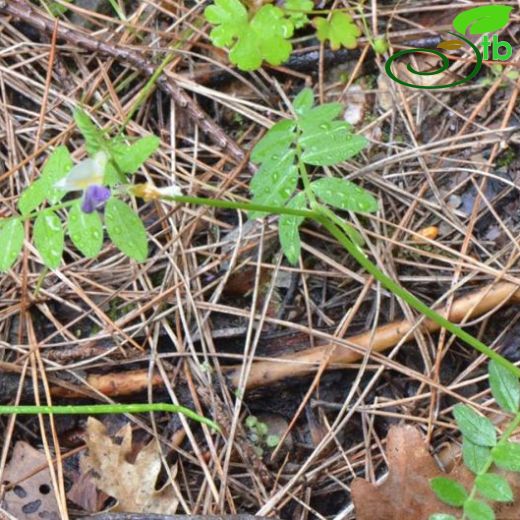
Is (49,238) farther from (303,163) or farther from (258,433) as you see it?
(258,433)

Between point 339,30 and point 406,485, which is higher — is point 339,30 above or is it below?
above

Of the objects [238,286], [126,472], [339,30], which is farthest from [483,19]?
[126,472]

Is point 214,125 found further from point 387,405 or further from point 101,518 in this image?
point 101,518

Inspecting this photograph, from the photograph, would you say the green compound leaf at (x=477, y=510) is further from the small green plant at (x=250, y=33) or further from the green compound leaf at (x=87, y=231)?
the small green plant at (x=250, y=33)

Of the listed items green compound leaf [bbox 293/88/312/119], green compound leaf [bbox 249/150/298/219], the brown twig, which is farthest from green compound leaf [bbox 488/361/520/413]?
the brown twig

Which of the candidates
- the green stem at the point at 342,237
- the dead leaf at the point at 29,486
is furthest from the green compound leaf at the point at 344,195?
the dead leaf at the point at 29,486
